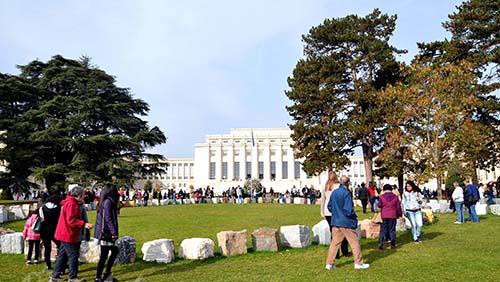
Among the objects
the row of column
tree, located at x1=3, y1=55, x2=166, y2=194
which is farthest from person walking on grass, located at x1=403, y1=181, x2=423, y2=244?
the row of column

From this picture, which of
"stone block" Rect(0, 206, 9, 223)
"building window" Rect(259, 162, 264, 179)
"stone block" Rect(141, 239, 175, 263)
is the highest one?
"building window" Rect(259, 162, 264, 179)

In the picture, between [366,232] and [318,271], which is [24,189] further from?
[318,271]

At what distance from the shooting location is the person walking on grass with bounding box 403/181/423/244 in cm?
1069

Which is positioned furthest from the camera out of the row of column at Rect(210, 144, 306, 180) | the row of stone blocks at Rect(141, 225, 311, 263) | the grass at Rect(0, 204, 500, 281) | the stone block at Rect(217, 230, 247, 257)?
the row of column at Rect(210, 144, 306, 180)

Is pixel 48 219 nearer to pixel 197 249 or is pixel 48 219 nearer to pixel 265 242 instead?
pixel 197 249

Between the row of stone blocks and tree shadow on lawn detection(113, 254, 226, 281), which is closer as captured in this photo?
tree shadow on lawn detection(113, 254, 226, 281)

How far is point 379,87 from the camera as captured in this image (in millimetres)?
32688

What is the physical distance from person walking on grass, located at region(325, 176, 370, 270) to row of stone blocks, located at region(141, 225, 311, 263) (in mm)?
2162

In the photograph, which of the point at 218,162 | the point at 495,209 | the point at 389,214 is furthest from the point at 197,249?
the point at 218,162

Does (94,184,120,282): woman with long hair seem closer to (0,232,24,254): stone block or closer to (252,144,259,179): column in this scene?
(0,232,24,254): stone block

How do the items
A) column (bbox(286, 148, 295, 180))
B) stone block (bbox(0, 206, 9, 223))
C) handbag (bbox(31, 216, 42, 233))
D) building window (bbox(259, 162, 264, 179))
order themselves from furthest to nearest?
building window (bbox(259, 162, 264, 179)), column (bbox(286, 148, 295, 180)), stone block (bbox(0, 206, 9, 223)), handbag (bbox(31, 216, 42, 233))

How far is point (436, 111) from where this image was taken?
81.1 ft

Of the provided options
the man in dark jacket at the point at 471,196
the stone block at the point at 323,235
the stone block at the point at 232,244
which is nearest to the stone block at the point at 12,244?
the stone block at the point at 232,244

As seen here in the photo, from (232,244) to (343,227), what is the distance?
264 centimetres
